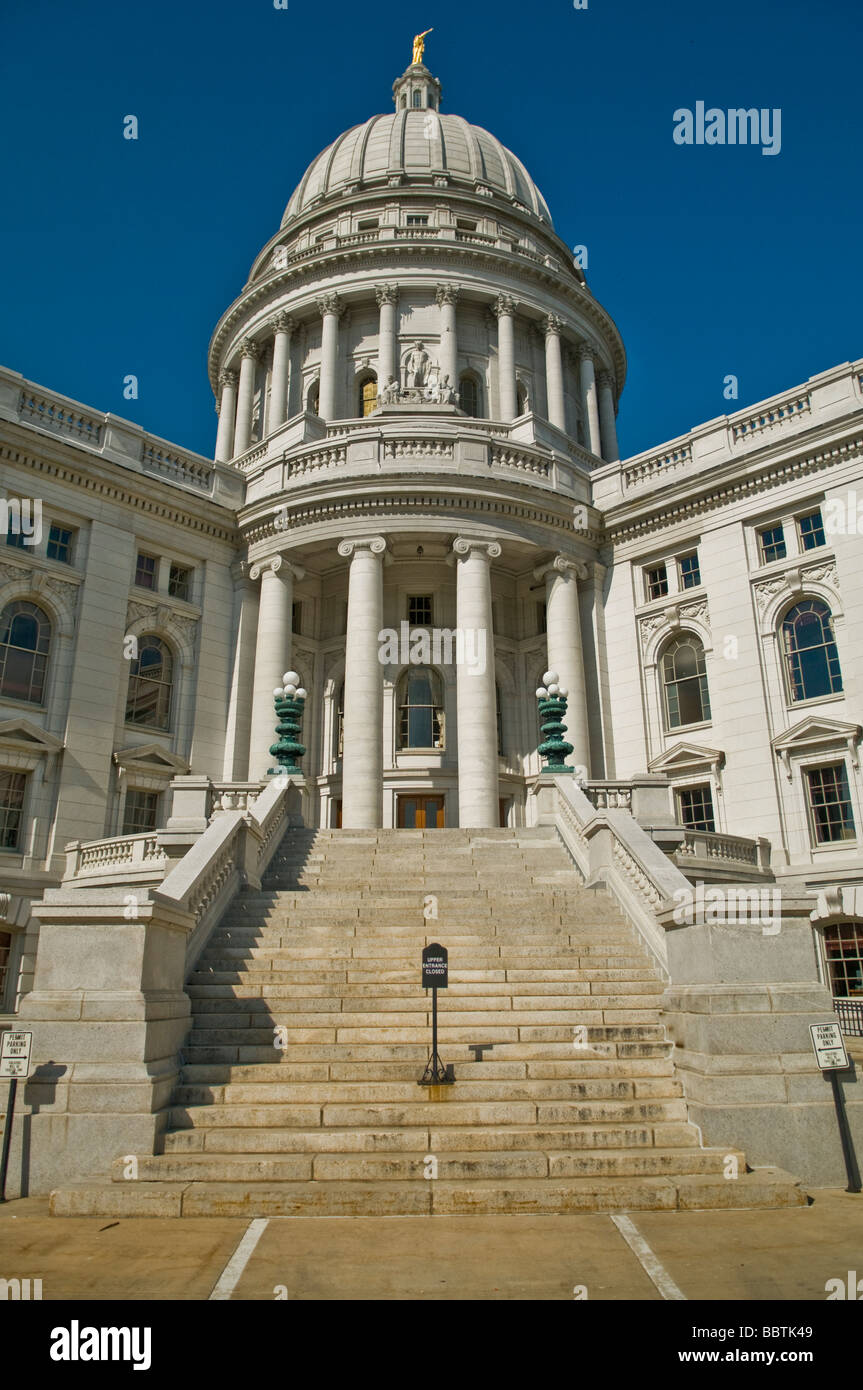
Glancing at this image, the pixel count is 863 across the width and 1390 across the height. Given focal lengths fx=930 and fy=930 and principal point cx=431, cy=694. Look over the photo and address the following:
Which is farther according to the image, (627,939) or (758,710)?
(758,710)

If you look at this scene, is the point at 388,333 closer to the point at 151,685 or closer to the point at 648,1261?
the point at 151,685

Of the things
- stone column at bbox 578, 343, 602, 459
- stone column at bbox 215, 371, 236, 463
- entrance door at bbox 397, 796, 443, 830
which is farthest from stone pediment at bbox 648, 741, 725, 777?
→ stone column at bbox 215, 371, 236, 463

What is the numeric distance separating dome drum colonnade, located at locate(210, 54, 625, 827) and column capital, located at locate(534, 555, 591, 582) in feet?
0.24

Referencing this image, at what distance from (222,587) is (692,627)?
652 inches

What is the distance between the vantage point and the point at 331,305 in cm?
4472

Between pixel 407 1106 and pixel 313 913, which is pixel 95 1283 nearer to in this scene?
pixel 407 1106

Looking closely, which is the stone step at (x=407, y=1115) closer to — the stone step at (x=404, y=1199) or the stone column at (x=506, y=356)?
the stone step at (x=404, y=1199)

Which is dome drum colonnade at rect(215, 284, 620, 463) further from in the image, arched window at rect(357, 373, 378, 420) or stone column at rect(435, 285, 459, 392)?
arched window at rect(357, 373, 378, 420)

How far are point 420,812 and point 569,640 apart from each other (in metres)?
7.94

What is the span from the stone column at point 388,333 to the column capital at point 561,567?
15.4 metres

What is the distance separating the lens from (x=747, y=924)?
→ 1122 cm

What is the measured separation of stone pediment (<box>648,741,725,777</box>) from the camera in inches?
1149

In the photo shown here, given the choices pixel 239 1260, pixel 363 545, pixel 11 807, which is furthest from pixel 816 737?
pixel 239 1260

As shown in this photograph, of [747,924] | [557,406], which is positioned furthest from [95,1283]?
[557,406]
